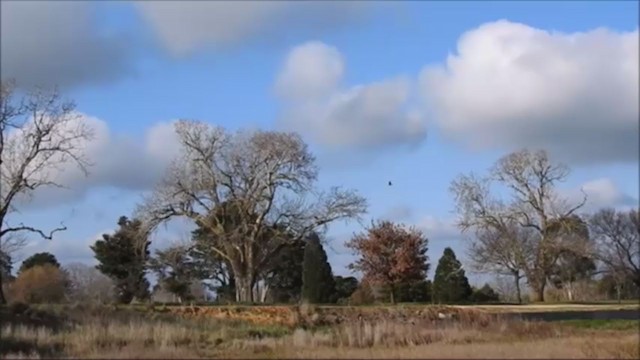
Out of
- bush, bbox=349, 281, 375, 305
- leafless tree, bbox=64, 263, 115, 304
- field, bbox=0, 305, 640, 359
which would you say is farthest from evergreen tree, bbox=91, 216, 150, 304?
field, bbox=0, 305, 640, 359

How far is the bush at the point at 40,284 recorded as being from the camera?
6016cm

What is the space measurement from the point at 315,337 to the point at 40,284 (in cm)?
4430

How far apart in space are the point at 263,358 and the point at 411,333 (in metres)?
6.47

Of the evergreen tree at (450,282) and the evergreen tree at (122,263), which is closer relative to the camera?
the evergreen tree at (450,282)

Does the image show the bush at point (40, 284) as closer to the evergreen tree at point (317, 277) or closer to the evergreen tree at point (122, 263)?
the evergreen tree at point (122, 263)

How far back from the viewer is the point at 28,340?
25938 mm

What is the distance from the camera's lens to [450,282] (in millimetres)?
60312

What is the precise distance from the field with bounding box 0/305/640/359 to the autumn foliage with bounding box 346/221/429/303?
79.3 ft

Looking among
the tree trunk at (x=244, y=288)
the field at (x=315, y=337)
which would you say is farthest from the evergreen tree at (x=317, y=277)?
the field at (x=315, y=337)

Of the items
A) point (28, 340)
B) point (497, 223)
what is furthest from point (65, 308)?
point (497, 223)

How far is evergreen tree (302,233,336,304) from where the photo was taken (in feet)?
194

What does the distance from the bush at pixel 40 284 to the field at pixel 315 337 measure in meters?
24.2

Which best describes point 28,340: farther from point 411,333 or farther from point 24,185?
point 24,185

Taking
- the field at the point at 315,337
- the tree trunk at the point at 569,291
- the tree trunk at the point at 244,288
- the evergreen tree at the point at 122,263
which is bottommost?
the field at the point at 315,337
